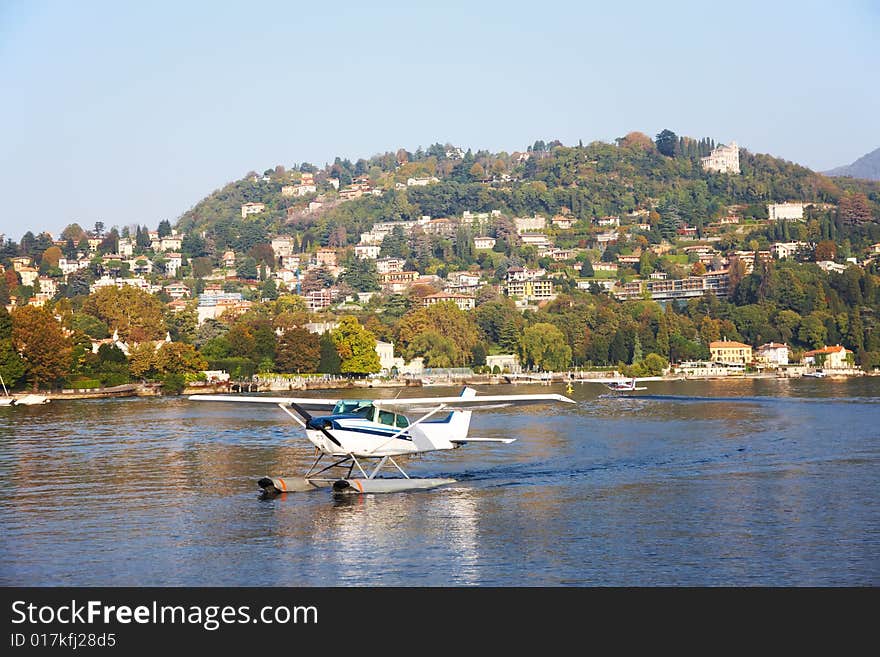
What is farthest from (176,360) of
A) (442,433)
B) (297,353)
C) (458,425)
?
(442,433)

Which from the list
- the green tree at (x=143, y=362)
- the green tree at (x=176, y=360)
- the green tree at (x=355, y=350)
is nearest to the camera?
the green tree at (x=143, y=362)

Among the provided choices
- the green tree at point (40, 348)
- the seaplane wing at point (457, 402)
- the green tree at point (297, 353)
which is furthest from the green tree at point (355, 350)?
the seaplane wing at point (457, 402)

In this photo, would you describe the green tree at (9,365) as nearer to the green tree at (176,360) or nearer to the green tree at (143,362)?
the green tree at (143,362)

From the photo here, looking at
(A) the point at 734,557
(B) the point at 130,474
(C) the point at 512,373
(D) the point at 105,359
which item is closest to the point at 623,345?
(C) the point at 512,373

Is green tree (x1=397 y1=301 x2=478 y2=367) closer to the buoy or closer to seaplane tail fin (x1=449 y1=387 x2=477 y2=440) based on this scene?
seaplane tail fin (x1=449 y1=387 x2=477 y2=440)

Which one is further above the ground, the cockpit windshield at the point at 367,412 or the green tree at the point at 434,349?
the green tree at the point at 434,349

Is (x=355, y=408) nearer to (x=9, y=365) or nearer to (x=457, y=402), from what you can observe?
(x=457, y=402)

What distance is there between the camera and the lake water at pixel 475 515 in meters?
16.1

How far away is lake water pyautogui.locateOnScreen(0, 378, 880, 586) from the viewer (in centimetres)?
1612

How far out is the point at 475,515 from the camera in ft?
66.1

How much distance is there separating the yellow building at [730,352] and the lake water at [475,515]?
86913mm
